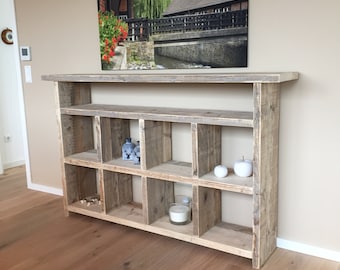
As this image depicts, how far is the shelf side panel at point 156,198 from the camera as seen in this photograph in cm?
271

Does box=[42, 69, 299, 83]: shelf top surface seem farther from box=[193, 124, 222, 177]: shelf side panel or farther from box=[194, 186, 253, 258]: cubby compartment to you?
box=[194, 186, 253, 258]: cubby compartment

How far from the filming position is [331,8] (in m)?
2.17

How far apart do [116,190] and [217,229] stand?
0.85 meters

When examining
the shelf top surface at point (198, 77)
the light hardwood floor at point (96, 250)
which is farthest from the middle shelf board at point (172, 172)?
the shelf top surface at point (198, 77)

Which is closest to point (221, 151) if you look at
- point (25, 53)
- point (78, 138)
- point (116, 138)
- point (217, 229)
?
point (217, 229)

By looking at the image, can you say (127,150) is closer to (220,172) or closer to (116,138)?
(116,138)

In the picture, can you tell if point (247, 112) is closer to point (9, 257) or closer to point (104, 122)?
point (104, 122)

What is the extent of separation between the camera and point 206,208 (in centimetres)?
257

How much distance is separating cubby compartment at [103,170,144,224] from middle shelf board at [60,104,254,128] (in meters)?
0.46

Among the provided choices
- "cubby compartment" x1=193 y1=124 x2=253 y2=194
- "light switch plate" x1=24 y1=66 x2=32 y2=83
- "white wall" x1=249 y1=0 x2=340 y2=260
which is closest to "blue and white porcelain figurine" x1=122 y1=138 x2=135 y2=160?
"cubby compartment" x1=193 y1=124 x2=253 y2=194

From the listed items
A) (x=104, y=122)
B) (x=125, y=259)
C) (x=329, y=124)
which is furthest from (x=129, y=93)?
(x=329, y=124)

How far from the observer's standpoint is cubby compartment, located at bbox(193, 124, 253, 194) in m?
2.36

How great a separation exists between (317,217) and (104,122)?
156 centimetres

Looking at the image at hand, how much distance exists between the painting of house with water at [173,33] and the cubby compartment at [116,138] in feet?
1.44
